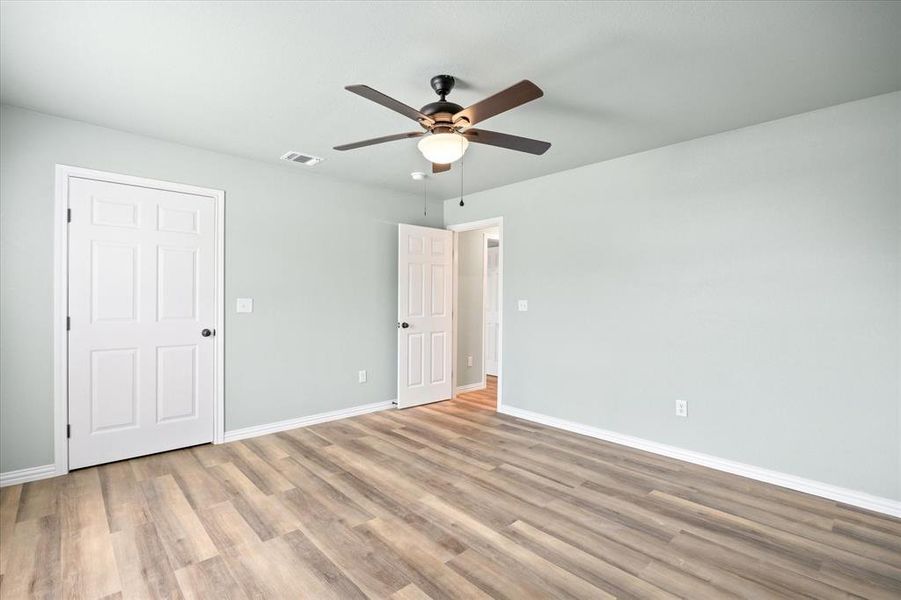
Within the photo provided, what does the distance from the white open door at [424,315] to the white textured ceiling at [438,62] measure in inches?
74.8

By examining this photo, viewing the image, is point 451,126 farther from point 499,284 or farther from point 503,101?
point 499,284

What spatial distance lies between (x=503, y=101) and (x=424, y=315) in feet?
10.8

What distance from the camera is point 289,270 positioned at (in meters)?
4.17

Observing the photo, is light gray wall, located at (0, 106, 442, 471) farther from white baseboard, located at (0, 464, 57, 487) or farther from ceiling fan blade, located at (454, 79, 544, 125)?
ceiling fan blade, located at (454, 79, 544, 125)

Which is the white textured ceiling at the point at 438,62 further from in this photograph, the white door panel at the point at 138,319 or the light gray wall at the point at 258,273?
the white door panel at the point at 138,319

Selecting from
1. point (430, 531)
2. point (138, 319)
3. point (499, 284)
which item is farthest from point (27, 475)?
point (499, 284)

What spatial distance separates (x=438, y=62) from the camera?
2.26 m

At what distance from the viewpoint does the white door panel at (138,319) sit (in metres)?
3.13

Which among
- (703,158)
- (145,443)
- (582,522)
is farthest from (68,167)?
(703,158)

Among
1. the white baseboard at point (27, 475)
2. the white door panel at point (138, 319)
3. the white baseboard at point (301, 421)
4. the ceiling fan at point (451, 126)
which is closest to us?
the ceiling fan at point (451, 126)

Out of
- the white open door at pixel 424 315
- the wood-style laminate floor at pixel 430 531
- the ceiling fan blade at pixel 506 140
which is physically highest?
the ceiling fan blade at pixel 506 140

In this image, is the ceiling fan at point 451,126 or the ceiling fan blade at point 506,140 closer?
the ceiling fan at point 451,126

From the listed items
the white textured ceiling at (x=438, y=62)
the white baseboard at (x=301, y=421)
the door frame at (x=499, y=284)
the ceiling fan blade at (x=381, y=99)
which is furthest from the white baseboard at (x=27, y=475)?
the door frame at (x=499, y=284)

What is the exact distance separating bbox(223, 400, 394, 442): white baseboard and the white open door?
12.2 inches
